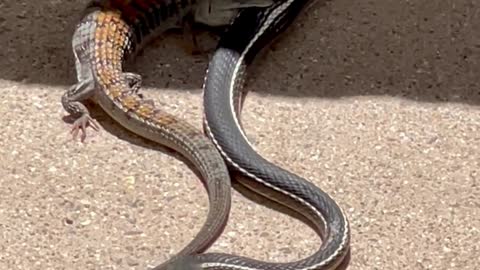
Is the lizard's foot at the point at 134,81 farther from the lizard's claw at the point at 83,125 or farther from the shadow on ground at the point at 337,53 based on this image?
the lizard's claw at the point at 83,125

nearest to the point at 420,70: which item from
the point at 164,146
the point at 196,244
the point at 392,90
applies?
the point at 392,90

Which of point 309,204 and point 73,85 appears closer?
point 309,204

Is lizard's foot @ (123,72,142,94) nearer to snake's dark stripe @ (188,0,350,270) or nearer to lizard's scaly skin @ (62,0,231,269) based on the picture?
lizard's scaly skin @ (62,0,231,269)

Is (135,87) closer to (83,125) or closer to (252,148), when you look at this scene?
(83,125)

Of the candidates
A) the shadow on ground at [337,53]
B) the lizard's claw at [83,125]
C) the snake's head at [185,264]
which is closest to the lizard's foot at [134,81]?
the shadow on ground at [337,53]

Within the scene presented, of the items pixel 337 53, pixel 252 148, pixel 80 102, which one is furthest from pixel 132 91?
pixel 337 53

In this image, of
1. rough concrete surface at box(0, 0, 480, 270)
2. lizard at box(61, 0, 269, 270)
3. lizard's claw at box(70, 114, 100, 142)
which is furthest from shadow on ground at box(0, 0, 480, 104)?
lizard's claw at box(70, 114, 100, 142)

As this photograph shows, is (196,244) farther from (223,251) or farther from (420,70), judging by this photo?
(420,70)
